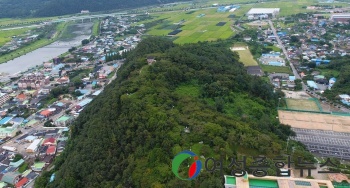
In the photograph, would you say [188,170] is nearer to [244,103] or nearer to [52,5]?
[244,103]

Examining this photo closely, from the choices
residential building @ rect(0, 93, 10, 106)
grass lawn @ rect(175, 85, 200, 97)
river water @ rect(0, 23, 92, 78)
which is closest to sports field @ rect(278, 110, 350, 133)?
grass lawn @ rect(175, 85, 200, 97)

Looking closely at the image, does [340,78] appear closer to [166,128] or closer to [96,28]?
[166,128]

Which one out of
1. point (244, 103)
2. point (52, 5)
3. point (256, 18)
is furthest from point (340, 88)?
point (52, 5)

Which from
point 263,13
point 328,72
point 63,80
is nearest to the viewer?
point 328,72

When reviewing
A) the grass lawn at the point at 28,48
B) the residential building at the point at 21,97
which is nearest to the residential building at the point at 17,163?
the residential building at the point at 21,97

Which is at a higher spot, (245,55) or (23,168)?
(245,55)

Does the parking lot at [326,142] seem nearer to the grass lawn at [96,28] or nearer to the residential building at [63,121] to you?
the residential building at [63,121]

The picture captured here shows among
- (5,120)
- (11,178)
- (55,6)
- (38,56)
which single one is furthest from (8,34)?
(11,178)
